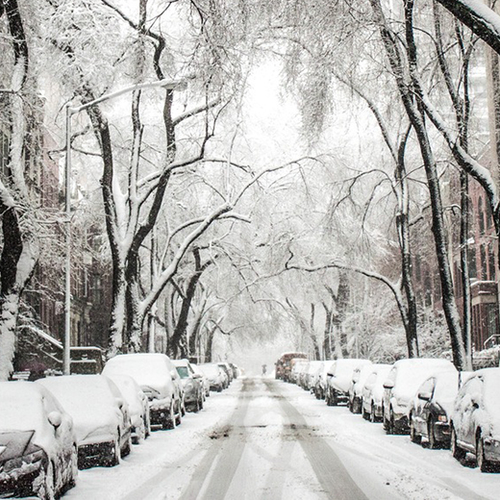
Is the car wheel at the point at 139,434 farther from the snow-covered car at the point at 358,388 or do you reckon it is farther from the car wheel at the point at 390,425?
the snow-covered car at the point at 358,388

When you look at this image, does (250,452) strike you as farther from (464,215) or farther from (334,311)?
(334,311)

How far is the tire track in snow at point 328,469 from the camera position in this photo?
39.2 ft

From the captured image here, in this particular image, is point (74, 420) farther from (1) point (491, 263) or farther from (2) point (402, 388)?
(1) point (491, 263)

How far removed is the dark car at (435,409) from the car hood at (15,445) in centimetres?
877

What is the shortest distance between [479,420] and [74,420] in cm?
602

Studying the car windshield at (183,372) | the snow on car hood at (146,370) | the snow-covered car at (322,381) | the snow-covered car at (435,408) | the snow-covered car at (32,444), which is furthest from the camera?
the snow-covered car at (322,381)

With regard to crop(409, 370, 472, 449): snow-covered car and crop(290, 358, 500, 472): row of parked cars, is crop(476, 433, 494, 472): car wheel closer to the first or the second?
crop(290, 358, 500, 472): row of parked cars

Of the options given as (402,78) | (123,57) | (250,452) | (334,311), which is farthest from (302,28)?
(334,311)

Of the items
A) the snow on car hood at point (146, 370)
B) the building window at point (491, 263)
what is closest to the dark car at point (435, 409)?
the snow on car hood at point (146, 370)

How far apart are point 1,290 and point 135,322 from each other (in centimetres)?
1109

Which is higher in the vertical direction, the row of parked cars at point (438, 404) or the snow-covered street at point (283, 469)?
the row of parked cars at point (438, 404)

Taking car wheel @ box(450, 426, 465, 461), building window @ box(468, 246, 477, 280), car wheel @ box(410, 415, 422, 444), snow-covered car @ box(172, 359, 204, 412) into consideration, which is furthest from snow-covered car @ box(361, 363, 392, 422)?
building window @ box(468, 246, 477, 280)

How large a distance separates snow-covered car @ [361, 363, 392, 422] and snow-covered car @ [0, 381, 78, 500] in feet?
42.9

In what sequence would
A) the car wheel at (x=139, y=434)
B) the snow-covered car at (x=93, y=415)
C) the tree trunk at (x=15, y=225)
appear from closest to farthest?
the snow-covered car at (x=93, y=415)
the car wheel at (x=139, y=434)
the tree trunk at (x=15, y=225)
